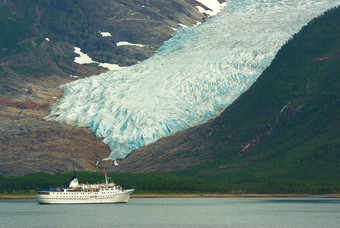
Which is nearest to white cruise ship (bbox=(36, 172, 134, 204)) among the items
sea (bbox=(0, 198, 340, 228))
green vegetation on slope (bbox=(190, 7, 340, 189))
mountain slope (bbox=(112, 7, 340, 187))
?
sea (bbox=(0, 198, 340, 228))

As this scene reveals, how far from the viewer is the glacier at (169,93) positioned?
171 metres

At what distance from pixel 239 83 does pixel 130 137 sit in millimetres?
36083

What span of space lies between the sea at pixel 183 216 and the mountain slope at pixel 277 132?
76.3ft

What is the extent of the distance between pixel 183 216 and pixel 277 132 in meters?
67.6

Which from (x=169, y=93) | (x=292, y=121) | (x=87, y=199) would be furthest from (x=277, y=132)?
(x=87, y=199)

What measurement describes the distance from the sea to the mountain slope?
2325cm

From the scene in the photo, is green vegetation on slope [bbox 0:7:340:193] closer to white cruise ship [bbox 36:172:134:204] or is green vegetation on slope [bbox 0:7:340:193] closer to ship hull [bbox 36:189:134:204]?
ship hull [bbox 36:189:134:204]

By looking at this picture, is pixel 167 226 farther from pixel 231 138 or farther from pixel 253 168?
→ pixel 231 138

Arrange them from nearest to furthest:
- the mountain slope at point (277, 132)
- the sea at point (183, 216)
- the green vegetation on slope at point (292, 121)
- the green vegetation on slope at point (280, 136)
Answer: the sea at point (183, 216) → the green vegetation on slope at point (280, 136) → the green vegetation on slope at point (292, 121) → the mountain slope at point (277, 132)

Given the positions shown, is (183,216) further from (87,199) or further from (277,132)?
(277,132)

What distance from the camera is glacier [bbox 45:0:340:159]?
171000mm

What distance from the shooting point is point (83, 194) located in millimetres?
131000

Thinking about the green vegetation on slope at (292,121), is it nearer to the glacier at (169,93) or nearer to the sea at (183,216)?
the glacier at (169,93)

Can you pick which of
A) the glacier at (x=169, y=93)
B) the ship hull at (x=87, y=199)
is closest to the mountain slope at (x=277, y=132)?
the glacier at (x=169, y=93)
